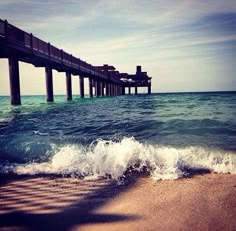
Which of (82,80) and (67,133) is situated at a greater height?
(82,80)

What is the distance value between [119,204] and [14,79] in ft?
52.2

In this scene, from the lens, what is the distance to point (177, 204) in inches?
118

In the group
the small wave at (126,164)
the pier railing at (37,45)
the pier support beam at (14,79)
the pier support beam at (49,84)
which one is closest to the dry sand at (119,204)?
the small wave at (126,164)

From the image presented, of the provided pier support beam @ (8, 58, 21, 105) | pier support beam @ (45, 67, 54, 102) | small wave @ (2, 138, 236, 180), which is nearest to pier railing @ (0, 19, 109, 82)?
pier support beam @ (8, 58, 21, 105)

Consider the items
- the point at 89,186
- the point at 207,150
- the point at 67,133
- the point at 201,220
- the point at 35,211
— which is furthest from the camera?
the point at 67,133

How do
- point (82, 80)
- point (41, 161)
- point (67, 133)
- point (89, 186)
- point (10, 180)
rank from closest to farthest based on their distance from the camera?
point (89, 186), point (10, 180), point (41, 161), point (67, 133), point (82, 80)

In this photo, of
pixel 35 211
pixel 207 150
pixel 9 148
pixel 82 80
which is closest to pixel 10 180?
pixel 35 211

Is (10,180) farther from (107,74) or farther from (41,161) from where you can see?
(107,74)

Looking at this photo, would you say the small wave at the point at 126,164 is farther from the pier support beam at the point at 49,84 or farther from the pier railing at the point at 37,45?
the pier support beam at the point at 49,84

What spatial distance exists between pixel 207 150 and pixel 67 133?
482cm

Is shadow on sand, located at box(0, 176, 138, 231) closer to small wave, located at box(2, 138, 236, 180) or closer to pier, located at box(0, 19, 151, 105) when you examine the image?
small wave, located at box(2, 138, 236, 180)

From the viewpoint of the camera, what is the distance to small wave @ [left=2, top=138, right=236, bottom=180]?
13.8 ft

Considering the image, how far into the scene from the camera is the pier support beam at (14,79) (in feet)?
53.5

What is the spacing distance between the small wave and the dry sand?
291mm
